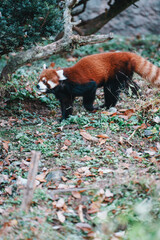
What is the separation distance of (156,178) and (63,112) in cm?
256

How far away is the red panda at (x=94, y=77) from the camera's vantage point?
17.6 feet

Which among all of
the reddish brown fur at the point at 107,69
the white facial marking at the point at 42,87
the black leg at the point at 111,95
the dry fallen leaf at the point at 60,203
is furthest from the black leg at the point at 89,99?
the dry fallen leaf at the point at 60,203

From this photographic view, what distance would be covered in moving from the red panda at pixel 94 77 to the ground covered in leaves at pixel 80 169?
359mm

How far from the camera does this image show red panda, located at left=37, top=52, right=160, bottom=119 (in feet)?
17.6

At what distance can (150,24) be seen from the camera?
38.5 ft

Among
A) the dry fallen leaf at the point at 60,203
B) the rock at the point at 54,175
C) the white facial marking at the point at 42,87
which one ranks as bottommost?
the rock at the point at 54,175

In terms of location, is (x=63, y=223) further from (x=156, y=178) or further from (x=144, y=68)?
(x=144, y=68)

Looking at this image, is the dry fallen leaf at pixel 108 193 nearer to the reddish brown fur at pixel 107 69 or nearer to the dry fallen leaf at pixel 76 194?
the dry fallen leaf at pixel 76 194

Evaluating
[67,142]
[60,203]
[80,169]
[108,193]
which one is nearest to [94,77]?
[67,142]

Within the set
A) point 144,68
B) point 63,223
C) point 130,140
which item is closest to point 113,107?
point 144,68

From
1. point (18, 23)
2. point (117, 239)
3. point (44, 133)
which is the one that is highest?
point (18, 23)

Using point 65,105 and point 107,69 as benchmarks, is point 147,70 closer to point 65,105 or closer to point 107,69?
point 107,69

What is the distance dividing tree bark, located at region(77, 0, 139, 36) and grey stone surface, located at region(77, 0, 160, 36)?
11.4 feet

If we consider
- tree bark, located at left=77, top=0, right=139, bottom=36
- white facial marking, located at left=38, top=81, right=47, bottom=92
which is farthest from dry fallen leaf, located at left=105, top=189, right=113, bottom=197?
tree bark, located at left=77, top=0, right=139, bottom=36
